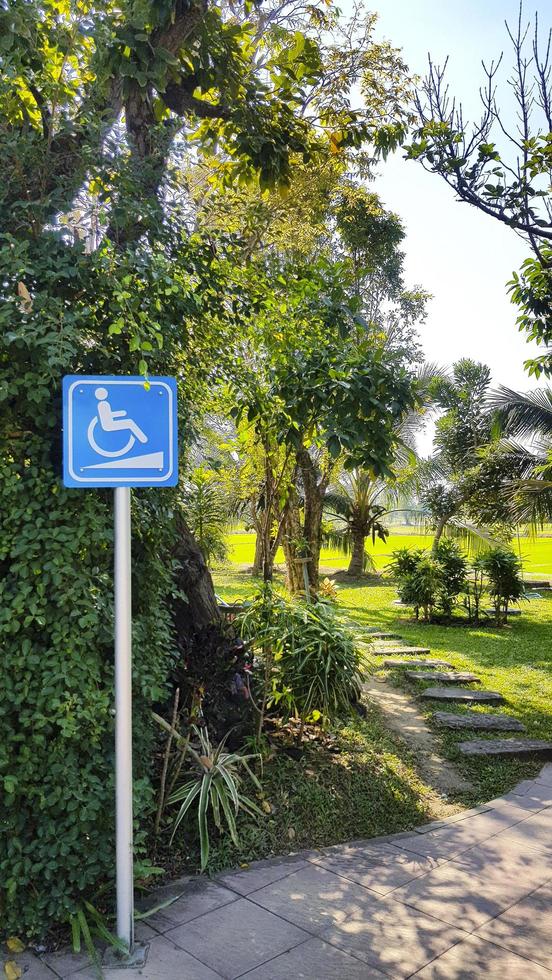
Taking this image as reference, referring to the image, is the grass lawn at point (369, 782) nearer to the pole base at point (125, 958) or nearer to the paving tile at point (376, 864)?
the paving tile at point (376, 864)

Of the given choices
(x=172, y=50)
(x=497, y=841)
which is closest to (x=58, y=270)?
(x=172, y=50)

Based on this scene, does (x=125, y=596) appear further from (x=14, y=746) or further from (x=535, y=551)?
(x=535, y=551)

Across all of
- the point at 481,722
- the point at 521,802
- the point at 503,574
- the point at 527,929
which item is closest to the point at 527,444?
the point at 503,574

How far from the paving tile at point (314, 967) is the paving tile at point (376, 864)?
0.54 metres

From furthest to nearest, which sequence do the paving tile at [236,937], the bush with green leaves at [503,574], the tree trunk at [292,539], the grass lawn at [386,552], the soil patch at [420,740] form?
the grass lawn at [386,552] < the bush with green leaves at [503,574] < the tree trunk at [292,539] < the soil patch at [420,740] < the paving tile at [236,937]

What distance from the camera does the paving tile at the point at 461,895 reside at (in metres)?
3.04

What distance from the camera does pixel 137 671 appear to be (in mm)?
3084

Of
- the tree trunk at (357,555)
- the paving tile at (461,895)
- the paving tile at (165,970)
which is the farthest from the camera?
the tree trunk at (357,555)

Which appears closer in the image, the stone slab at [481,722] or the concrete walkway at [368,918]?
the concrete walkway at [368,918]

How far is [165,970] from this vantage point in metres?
2.61

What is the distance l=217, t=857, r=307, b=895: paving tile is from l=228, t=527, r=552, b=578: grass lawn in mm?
14093

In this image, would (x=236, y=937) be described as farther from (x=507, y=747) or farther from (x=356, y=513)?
(x=356, y=513)

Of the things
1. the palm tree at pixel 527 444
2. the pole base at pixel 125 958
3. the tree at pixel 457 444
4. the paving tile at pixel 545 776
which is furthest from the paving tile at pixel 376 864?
the tree at pixel 457 444

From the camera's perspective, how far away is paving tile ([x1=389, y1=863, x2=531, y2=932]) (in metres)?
3.04
